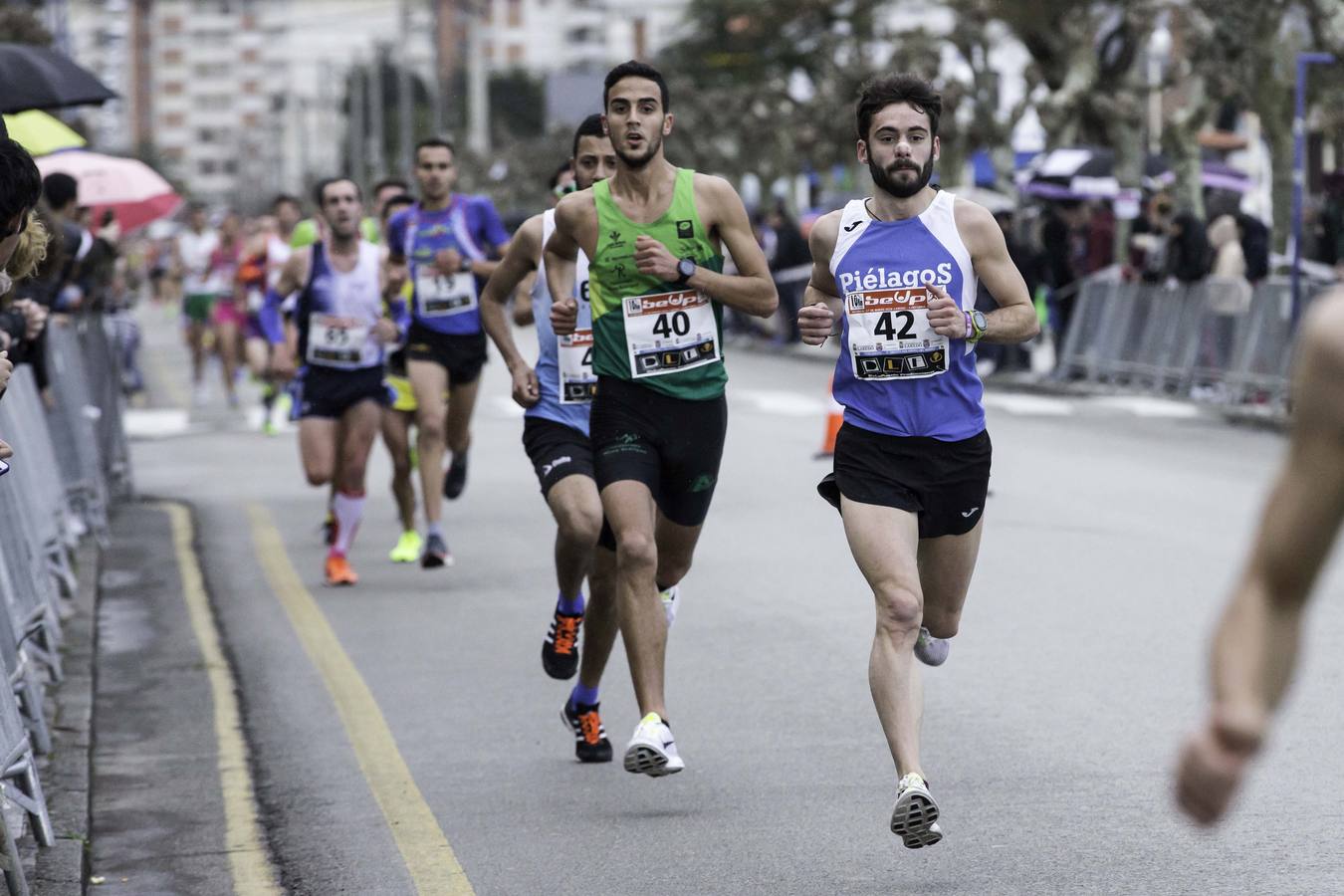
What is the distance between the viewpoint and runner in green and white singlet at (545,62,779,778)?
7.07 meters

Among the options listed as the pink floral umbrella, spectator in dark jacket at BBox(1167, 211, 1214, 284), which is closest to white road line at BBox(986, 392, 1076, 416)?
spectator in dark jacket at BBox(1167, 211, 1214, 284)

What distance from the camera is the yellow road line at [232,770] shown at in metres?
6.43

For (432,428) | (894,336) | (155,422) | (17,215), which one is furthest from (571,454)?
(155,422)

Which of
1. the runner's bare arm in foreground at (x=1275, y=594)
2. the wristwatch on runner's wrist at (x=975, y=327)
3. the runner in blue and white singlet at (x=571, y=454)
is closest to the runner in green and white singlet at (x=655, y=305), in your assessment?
the runner in blue and white singlet at (x=571, y=454)

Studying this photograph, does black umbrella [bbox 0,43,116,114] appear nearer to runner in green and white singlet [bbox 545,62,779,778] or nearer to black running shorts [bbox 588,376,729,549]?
runner in green and white singlet [bbox 545,62,779,778]

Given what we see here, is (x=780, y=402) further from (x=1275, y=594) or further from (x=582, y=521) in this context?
(x=1275, y=594)

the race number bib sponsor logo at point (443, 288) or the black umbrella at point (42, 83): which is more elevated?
the black umbrella at point (42, 83)

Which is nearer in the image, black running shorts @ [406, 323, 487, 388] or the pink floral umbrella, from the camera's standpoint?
black running shorts @ [406, 323, 487, 388]

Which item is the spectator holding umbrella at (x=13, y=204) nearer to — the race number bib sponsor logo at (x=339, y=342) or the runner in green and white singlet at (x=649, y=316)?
the runner in green and white singlet at (x=649, y=316)

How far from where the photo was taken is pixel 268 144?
19800 centimetres

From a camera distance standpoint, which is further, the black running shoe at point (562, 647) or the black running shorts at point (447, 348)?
the black running shorts at point (447, 348)

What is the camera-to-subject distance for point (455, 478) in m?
13.6

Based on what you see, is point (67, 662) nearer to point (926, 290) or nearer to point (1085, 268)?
point (926, 290)

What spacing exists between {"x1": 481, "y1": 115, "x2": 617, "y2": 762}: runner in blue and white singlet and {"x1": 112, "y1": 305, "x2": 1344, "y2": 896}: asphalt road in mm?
275
